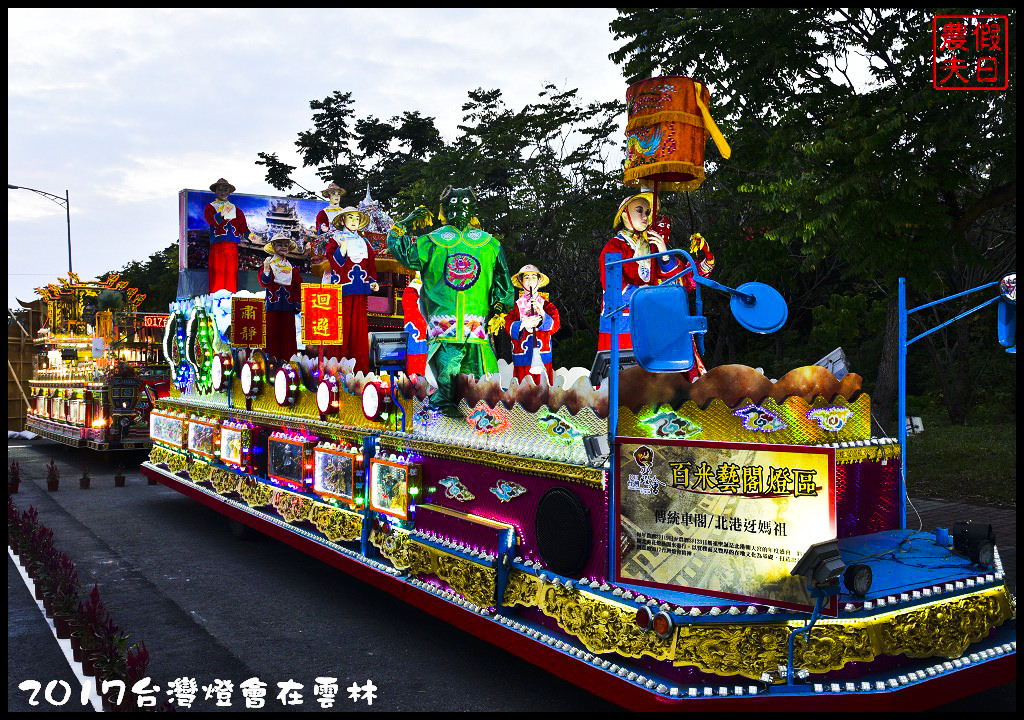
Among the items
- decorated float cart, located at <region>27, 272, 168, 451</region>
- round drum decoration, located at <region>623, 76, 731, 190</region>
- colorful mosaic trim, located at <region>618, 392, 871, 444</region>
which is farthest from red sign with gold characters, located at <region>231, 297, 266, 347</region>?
decorated float cart, located at <region>27, 272, 168, 451</region>

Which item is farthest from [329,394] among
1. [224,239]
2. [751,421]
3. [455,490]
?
[224,239]

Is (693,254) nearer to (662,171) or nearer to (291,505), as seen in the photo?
(662,171)

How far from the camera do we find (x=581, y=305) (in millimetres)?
26844

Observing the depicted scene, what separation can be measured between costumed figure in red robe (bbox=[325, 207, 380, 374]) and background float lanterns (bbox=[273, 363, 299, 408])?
0.76 metres

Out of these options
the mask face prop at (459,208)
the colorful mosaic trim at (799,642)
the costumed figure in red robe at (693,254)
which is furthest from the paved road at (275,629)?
the mask face prop at (459,208)

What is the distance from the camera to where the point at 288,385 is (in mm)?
10180

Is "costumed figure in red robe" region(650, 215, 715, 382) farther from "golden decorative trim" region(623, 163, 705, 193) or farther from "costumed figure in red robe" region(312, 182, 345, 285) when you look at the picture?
"costumed figure in red robe" region(312, 182, 345, 285)

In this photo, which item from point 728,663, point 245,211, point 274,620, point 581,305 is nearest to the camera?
point 728,663

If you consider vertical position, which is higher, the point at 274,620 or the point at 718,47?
the point at 718,47

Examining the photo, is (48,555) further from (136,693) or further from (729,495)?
(729,495)

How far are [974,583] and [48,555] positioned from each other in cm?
902

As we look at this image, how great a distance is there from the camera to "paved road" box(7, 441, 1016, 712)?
6.33m

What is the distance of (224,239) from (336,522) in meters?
7.33

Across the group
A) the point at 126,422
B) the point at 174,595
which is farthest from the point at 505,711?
the point at 126,422
